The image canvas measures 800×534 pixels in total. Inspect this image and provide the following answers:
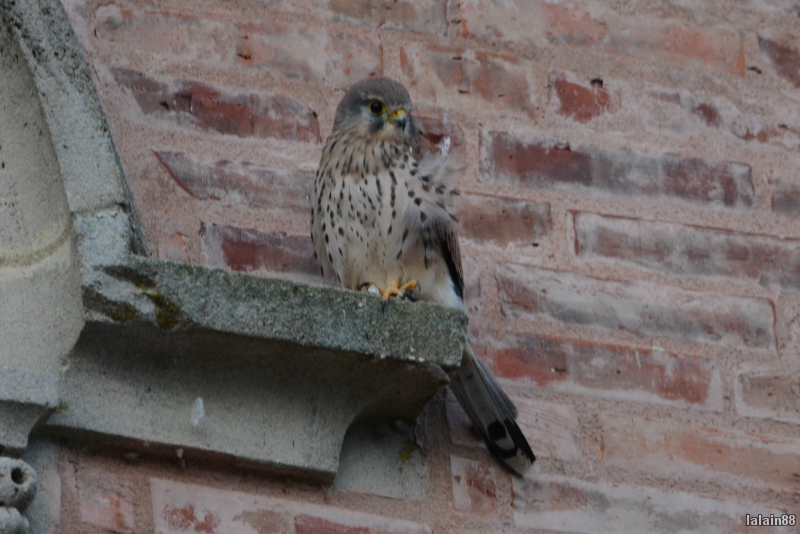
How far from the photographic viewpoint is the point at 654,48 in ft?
9.87

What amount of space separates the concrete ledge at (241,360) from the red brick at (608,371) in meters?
0.29

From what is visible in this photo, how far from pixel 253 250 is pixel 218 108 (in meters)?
0.33

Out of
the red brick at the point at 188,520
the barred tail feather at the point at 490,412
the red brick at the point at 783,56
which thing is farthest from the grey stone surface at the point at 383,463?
the red brick at the point at 783,56

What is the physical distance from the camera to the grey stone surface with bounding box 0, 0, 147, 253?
221 cm

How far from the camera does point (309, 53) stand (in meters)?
2.81

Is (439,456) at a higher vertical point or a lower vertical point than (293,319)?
lower

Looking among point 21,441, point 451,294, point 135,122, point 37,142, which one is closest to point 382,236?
point 451,294

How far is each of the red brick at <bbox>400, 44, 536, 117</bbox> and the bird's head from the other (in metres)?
0.07

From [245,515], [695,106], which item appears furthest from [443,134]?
[245,515]

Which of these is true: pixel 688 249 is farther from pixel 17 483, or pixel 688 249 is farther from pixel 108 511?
pixel 17 483

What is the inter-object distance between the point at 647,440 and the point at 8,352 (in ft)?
3.72

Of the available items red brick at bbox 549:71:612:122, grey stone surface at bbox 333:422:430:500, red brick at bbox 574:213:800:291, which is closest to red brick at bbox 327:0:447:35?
red brick at bbox 549:71:612:122

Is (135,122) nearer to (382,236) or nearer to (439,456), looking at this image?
(382,236)

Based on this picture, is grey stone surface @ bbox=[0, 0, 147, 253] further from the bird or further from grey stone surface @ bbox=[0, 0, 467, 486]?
the bird
